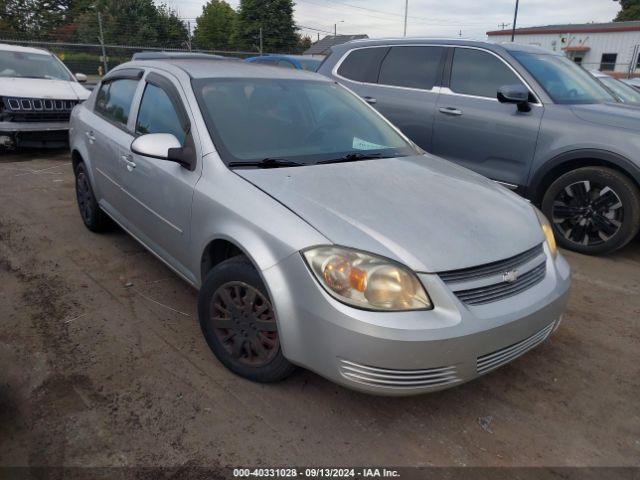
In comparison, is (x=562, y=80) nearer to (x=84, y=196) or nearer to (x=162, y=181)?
(x=162, y=181)

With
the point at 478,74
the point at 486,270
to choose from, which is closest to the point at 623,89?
the point at 478,74

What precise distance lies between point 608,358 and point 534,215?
99 centimetres

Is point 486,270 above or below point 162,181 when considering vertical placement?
below

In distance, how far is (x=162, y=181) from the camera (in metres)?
Result: 3.12

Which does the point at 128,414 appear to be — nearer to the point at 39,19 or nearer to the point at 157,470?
the point at 157,470

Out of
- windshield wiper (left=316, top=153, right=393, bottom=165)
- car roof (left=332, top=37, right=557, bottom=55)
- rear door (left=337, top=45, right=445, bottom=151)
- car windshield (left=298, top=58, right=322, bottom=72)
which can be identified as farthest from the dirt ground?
car windshield (left=298, top=58, right=322, bottom=72)

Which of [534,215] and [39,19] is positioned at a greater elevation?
[39,19]

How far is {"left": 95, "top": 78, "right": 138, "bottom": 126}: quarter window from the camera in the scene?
12.6ft

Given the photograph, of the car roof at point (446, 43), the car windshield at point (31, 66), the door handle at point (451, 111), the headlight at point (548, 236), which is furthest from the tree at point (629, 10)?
the headlight at point (548, 236)

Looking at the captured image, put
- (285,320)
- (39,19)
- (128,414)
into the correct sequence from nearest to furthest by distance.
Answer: (285,320), (128,414), (39,19)

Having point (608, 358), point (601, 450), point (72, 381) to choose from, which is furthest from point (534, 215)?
point (72, 381)

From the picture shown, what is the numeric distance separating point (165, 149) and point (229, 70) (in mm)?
906

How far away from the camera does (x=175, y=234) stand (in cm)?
306

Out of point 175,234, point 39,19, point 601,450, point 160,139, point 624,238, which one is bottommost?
point 601,450
